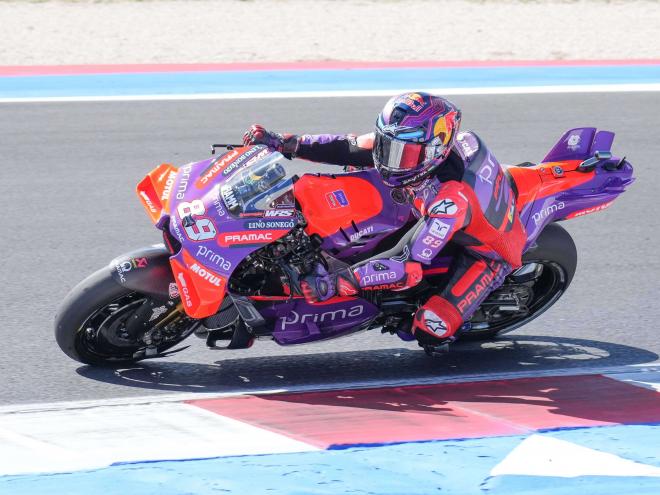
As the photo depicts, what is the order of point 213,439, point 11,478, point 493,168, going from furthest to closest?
point 493,168, point 213,439, point 11,478

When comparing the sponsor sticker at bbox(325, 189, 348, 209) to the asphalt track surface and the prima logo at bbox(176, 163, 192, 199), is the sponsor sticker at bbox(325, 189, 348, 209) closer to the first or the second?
the prima logo at bbox(176, 163, 192, 199)

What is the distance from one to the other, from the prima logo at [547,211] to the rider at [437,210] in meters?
0.16

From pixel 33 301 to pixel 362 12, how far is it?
42.9ft

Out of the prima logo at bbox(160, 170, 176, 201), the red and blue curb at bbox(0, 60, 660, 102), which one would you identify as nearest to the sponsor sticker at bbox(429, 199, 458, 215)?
the prima logo at bbox(160, 170, 176, 201)

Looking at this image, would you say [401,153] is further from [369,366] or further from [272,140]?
[369,366]

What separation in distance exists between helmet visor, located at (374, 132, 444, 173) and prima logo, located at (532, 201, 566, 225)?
81 centimetres

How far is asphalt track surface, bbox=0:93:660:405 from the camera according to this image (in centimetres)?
572

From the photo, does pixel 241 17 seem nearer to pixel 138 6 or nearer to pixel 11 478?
pixel 138 6

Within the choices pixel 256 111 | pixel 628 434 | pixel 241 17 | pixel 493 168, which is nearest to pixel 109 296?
pixel 493 168

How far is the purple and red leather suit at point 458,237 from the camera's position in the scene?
5289 millimetres

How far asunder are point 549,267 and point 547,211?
1.11ft

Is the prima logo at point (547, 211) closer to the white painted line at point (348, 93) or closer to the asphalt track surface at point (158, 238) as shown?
the asphalt track surface at point (158, 238)

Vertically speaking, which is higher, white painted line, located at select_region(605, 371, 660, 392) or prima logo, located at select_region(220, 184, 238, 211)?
prima logo, located at select_region(220, 184, 238, 211)

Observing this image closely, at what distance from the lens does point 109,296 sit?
5.28 metres
